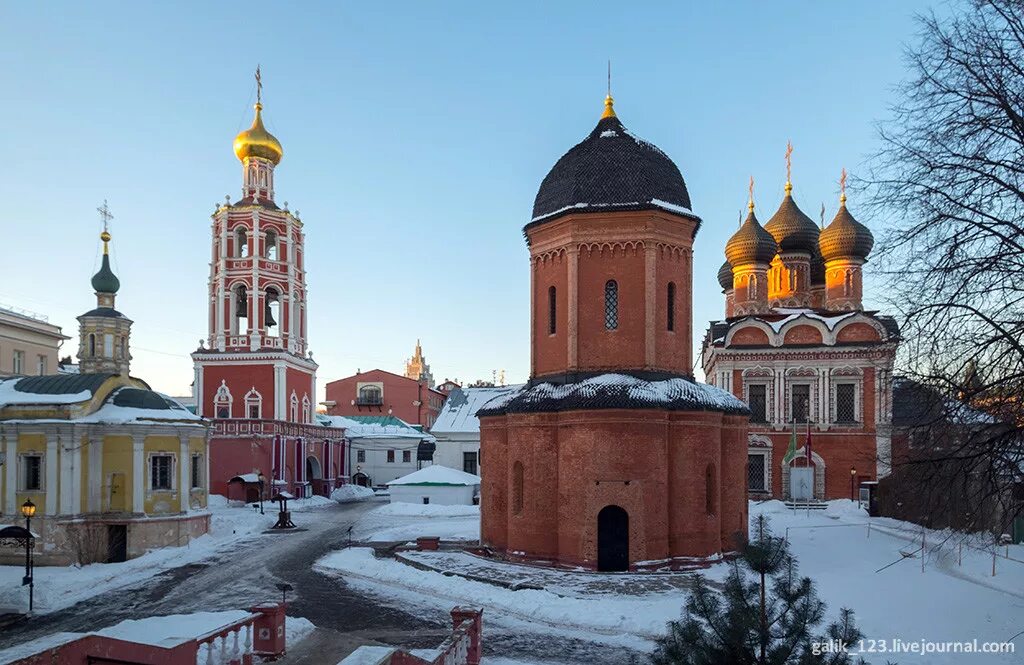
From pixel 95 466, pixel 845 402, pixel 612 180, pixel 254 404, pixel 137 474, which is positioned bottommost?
pixel 137 474

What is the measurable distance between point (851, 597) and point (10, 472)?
2259 centimetres

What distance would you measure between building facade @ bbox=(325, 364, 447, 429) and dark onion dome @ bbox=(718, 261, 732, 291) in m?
29.5

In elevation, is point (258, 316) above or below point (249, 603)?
above

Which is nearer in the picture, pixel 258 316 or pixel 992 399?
pixel 992 399

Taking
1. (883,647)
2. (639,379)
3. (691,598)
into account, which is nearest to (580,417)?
(639,379)

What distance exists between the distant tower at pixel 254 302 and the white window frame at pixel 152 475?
50.9ft

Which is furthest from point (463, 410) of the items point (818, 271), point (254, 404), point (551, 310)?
point (551, 310)

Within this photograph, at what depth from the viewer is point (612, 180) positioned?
20938 millimetres

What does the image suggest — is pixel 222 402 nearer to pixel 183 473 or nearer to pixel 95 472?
pixel 183 473

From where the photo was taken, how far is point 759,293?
41.7 metres

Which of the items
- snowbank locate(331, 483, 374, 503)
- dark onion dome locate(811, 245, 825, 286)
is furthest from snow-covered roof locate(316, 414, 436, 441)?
dark onion dome locate(811, 245, 825, 286)

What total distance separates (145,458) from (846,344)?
30589 millimetres

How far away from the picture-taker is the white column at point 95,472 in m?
22.8

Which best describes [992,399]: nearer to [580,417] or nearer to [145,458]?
[580,417]
